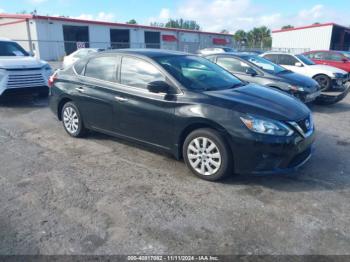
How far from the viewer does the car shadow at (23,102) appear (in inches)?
343

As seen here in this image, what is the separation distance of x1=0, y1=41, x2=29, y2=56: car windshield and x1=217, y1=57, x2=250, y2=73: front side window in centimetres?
602

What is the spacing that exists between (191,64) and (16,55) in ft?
22.0

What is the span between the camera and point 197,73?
4703 millimetres

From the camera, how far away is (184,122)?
4.08 metres

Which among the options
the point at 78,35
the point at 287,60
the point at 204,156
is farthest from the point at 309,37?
the point at 204,156

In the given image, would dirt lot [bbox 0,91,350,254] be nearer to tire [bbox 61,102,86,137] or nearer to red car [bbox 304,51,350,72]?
tire [bbox 61,102,86,137]

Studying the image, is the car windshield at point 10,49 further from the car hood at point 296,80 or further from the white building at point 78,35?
the white building at point 78,35

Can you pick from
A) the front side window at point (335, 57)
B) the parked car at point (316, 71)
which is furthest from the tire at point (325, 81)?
the front side window at point (335, 57)

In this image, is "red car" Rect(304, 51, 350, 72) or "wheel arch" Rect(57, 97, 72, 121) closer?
"wheel arch" Rect(57, 97, 72, 121)

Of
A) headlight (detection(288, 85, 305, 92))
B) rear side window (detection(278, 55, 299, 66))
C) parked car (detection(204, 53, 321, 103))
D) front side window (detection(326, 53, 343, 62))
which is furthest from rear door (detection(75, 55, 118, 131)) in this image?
front side window (detection(326, 53, 343, 62))

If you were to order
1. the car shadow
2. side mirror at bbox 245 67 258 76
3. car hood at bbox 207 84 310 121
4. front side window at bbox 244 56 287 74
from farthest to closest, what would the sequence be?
the car shadow
front side window at bbox 244 56 287 74
side mirror at bbox 245 67 258 76
car hood at bbox 207 84 310 121

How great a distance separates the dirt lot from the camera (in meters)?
2.84

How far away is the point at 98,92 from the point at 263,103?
2603mm

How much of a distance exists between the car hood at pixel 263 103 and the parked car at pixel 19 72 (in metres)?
6.29
